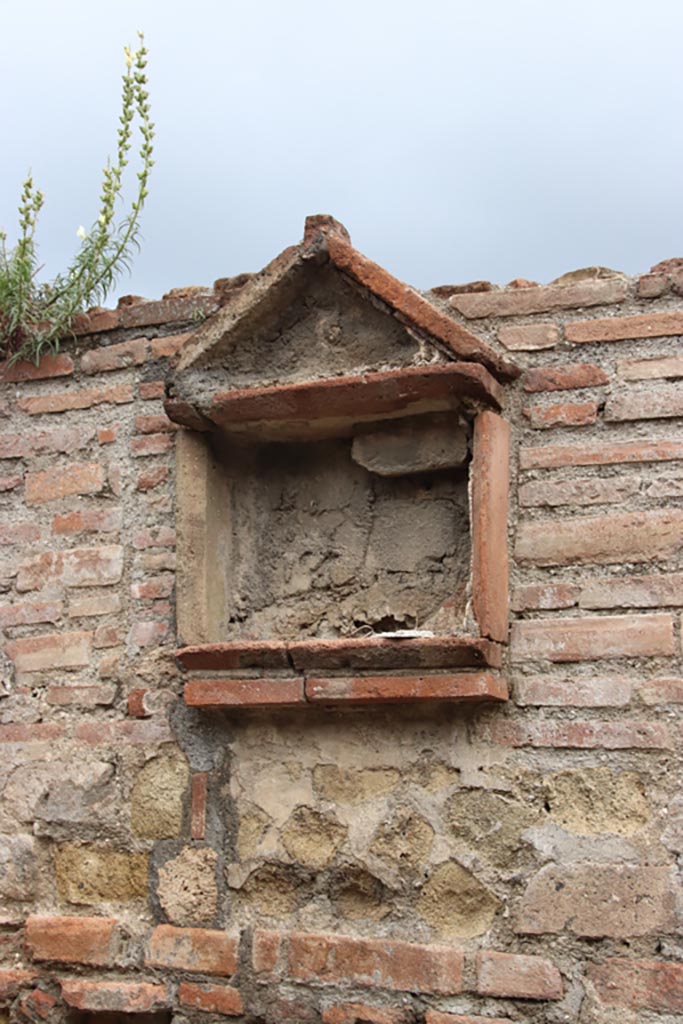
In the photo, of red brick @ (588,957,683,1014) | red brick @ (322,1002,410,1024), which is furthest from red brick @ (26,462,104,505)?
red brick @ (588,957,683,1014)

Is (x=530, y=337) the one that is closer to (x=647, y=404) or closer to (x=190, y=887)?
(x=647, y=404)

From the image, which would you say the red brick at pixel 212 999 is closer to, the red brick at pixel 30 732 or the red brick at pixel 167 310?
the red brick at pixel 30 732

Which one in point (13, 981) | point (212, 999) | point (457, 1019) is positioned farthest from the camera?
point (13, 981)

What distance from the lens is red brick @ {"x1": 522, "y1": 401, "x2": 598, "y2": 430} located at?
3.25 metres

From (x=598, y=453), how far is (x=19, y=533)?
1695mm

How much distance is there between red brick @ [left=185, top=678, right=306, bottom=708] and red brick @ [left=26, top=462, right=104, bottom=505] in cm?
71

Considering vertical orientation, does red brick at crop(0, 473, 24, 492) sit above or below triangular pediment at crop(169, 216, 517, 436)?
below

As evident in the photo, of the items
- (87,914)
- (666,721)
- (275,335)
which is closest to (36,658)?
(87,914)

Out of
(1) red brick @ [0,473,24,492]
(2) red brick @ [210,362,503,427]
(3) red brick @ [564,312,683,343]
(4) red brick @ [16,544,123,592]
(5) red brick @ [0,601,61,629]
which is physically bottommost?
(5) red brick @ [0,601,61,629]

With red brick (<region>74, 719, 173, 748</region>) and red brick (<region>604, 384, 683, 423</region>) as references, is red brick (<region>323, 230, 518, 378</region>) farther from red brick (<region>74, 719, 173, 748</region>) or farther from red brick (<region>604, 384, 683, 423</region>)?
red brick (<region>74, 719, 173, 748</region>)

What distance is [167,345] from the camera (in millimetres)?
3709

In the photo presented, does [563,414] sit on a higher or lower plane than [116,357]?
lower

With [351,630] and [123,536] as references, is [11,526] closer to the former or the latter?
[123,536]

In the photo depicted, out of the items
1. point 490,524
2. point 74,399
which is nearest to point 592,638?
point 490,524
